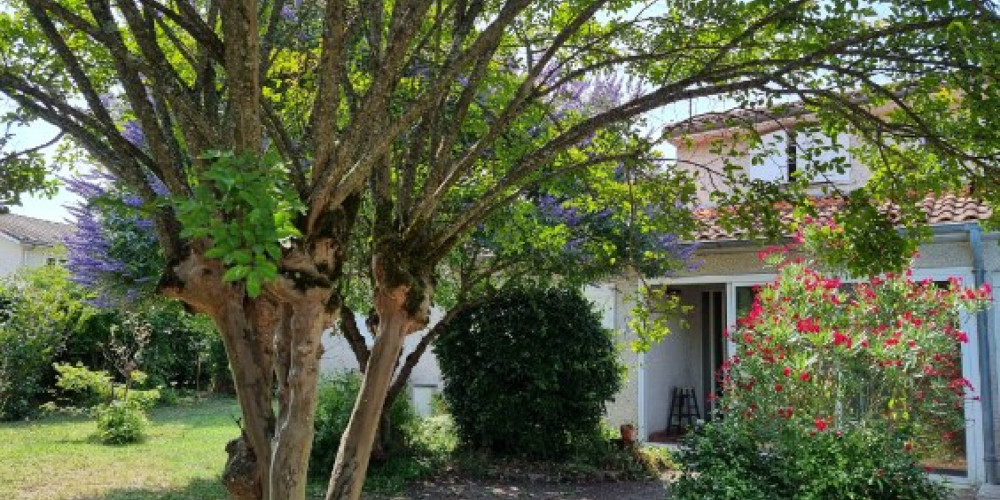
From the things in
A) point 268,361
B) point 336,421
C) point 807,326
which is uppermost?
point 807,326

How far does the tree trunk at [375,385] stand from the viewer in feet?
13.6

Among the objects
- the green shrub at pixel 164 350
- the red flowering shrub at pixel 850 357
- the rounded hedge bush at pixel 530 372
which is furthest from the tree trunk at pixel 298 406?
the green shrub at pixel 164 350

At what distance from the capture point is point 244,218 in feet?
7.55

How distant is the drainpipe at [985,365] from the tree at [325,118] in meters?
5.07

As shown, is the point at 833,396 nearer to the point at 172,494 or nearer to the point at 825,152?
the point at 825,152

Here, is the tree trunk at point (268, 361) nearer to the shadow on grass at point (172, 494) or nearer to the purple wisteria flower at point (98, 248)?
the shadow on grass at point (172, 494)

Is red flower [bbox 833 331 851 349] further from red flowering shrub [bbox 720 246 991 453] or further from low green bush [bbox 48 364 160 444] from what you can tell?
low green bush [bbox 48 364 160 444]

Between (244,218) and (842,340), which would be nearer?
(244,218)

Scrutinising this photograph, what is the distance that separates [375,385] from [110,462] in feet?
25.4

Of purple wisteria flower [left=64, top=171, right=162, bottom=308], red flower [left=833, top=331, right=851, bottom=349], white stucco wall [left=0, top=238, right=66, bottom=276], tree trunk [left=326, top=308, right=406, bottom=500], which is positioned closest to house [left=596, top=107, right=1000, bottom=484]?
red flower [left=833, top=331, right=851, bottom=349]

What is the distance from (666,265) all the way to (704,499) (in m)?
3.90

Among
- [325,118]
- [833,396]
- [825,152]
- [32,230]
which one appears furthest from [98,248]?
[32,230]

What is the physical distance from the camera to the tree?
3.29 meters

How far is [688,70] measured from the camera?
588 centimetres
